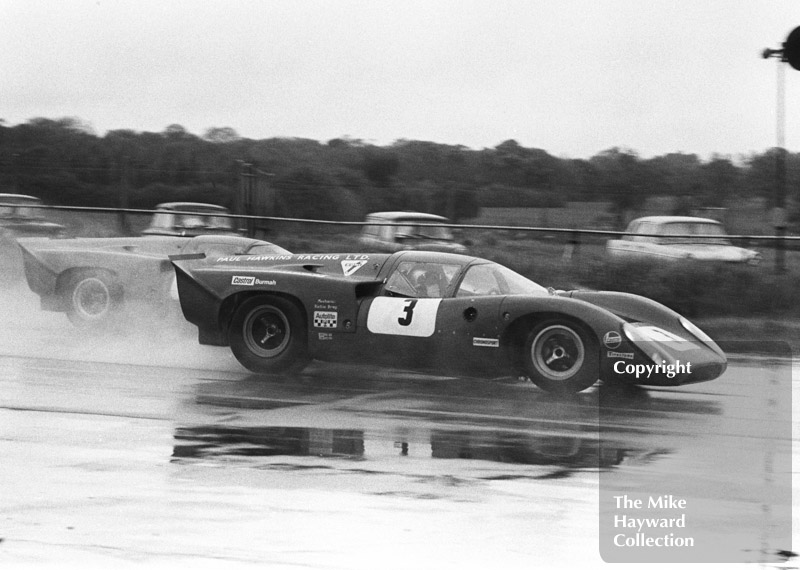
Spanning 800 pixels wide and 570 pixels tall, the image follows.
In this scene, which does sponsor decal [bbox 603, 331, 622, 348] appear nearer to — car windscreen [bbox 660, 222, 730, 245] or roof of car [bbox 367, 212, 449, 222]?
roof of car [bbox 367, 212, 449, 222]

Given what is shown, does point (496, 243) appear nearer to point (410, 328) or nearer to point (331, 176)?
point (331, 176)

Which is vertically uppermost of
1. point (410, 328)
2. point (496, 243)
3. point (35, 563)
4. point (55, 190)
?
point (55, 190)

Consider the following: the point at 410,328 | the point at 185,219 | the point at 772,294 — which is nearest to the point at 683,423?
the point at 410,328

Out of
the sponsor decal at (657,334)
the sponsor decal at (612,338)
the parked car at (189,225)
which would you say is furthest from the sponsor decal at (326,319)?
the parked car at (189,225)

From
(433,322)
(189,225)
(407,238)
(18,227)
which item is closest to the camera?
(433,322)

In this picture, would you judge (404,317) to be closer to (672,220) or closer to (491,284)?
(491,284)

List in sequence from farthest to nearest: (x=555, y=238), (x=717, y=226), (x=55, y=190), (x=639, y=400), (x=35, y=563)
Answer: (x=55, y=190), (x=717, y=226), (x=555, y=238), (x=639, y=400), (x=35, y=563)

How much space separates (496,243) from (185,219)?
4.84m

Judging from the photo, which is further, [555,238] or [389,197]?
[389,197]

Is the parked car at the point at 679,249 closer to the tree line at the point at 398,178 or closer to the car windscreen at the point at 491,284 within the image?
the tree line at the point at 398,178

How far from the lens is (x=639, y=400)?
7844 millimetres

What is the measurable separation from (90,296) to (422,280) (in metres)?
4.41

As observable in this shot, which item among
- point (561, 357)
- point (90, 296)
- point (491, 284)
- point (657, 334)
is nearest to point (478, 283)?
point (491, 284)

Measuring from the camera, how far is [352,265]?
338 inches
